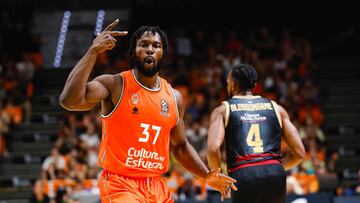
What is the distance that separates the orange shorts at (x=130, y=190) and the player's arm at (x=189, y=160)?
50 centimetres

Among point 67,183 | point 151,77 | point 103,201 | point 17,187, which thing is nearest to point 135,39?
point 151,77

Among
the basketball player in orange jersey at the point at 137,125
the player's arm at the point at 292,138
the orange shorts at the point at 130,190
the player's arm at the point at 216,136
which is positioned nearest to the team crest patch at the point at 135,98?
the basketball player in orange jersey at the point at 137,125

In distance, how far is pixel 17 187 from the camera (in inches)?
589

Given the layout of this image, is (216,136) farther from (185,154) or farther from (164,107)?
(164,107)

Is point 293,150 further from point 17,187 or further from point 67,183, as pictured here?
point 17,187

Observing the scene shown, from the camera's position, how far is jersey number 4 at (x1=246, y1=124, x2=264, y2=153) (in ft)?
20.0

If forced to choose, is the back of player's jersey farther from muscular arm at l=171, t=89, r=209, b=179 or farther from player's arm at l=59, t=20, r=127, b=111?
player's arm at l=59, t=20, r=127, b=111

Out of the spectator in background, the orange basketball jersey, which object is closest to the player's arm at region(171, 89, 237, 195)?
the orange basketball jersey

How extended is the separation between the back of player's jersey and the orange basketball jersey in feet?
3.47

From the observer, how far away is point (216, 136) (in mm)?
6086

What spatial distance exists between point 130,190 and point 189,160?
31.8 inches

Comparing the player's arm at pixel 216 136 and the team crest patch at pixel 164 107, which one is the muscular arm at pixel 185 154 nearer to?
the team crest patch at pixel 164 107

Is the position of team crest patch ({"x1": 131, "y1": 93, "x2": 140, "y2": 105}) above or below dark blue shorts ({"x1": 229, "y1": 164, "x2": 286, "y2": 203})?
above

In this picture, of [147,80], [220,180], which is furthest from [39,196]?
[147,80]
